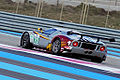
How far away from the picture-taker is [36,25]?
22.1 meters

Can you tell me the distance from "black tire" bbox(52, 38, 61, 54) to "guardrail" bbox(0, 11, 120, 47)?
28.3 ft

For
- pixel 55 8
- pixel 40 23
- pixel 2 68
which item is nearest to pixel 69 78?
pixel 2 68

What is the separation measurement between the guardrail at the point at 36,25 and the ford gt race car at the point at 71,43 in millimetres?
7997

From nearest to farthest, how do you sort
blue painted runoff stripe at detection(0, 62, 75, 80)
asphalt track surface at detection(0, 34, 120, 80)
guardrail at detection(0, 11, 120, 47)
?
asphalt track surface at detection(0, 34, 120, 80) → blue painted runoff stripe at detection(0, 62, 75, 80) → guardrail at detection(0, 11, 120, 47)

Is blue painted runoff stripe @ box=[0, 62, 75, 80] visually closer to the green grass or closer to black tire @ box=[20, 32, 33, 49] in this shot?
black tire @ box=[20, 32, 33, 49]

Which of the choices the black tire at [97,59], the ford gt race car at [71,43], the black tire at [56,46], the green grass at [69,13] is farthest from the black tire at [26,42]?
the green grass at [69,13]

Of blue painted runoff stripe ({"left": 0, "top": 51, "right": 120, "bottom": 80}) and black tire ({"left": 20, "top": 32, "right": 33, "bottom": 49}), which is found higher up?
black tire ({"left": 20, "top": 32, "right": 33, "bottom": 49})

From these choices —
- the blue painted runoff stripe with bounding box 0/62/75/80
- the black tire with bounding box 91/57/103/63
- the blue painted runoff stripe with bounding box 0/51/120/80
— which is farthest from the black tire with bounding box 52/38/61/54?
the blue painted runoff stripe with bounding box 0/62/75/80

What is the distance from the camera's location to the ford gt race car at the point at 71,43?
12.2 metres

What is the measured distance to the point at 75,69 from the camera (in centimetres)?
980

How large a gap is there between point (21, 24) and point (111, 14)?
493 inches

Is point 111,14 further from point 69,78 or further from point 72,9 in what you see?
point 69,78

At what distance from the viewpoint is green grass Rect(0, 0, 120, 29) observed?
2991 cm

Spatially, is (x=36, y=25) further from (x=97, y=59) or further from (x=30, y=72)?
(x=30, y=72)
